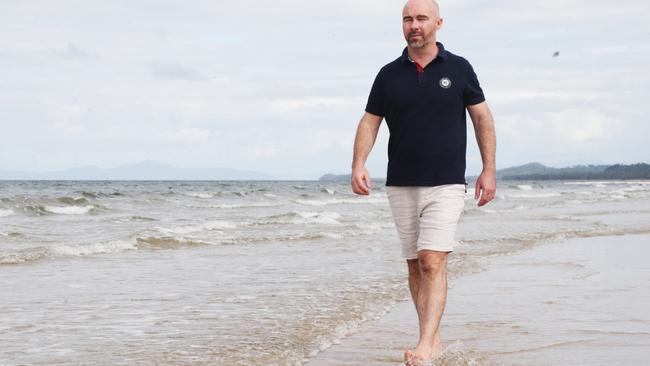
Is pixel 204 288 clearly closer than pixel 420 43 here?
No

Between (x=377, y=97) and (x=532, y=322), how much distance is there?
2.60 meters

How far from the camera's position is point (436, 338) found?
4820mm

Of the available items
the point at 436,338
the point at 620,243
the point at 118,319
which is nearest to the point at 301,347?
the point at 436,338

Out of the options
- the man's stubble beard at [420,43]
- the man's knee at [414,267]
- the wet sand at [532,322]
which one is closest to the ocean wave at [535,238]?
the wet sand at [532,322]

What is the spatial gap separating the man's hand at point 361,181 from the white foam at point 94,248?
28.4 ft

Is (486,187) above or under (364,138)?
under

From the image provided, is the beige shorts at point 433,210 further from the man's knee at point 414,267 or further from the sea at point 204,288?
the sea at point 204,288

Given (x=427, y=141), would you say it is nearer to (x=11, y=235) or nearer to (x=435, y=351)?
(x=435, y=351)

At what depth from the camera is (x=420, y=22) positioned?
176 inches

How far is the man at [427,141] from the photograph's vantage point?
14.7 ft

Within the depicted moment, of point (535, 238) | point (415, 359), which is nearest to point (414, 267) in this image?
point (415, 359)

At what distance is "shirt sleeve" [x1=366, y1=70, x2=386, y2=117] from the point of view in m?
4.64

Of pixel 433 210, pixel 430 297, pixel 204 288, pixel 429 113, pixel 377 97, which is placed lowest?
pixel 204 288

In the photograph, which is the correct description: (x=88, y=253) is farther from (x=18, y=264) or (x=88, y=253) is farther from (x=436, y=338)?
(x=436, y=338)
